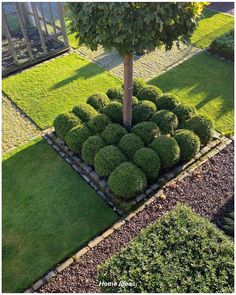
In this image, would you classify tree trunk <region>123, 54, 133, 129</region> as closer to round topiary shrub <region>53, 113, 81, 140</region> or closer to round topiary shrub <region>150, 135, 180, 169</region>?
round topiary shrub <region>150, 135, 180, 169</region>

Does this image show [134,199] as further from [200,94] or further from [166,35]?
[200,94]

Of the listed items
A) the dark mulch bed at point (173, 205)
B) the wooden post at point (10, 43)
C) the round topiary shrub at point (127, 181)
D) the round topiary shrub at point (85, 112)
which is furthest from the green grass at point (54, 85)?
the dark mulch bed at point (173, 205)

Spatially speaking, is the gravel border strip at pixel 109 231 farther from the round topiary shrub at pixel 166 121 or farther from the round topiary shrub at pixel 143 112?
the round topiary shrub at pixel 143 112

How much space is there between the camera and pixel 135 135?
8547 millimetres

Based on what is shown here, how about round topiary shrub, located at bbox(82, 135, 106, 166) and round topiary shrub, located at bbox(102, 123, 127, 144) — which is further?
round topiary shrub, located at bbox(102, 123, 127, 144)

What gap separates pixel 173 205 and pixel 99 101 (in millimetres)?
3935

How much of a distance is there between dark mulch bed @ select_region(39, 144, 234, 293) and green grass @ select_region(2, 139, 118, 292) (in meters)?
0.44

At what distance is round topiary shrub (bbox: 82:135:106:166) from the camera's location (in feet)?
27.6

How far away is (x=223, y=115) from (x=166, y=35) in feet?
15.4

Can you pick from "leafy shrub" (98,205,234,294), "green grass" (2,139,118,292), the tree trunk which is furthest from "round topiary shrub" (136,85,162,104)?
"leafy shrub" (98,205,234,294)

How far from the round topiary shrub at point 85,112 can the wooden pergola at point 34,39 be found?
16.9ft

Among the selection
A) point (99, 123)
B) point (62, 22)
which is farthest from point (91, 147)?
point (62, 22)

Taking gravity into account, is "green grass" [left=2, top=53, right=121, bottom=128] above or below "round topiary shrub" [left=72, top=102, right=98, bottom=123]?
below

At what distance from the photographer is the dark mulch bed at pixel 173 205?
6.71 meters
